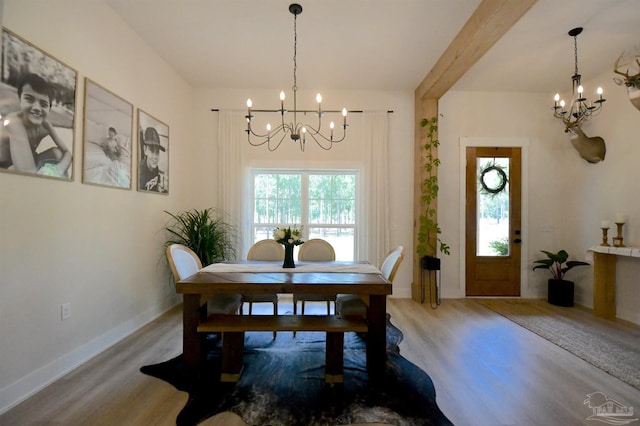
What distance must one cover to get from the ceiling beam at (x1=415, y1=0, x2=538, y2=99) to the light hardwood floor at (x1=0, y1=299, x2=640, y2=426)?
9.08ft

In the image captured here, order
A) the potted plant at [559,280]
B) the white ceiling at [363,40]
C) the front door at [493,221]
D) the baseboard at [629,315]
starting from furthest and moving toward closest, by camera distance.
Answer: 1. the front door at [493,221]
2. the potted plant at [559,280]
3. the baseboard at [629,315]
4. the white ceiling at [363,40]

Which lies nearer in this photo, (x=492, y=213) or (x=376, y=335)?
(x=376, y=335)

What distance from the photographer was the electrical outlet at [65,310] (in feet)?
6.60

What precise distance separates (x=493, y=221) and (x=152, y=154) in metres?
4.73

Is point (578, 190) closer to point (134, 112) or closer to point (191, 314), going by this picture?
point (191, 314)

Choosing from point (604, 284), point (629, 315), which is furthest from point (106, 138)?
point (629, 315)

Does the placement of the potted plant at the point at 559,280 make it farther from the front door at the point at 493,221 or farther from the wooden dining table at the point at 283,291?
the wooden dining table at the point at 283,291

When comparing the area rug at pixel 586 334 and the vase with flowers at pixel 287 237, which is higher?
the vase with flowers at pixel 287 237

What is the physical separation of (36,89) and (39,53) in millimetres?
254

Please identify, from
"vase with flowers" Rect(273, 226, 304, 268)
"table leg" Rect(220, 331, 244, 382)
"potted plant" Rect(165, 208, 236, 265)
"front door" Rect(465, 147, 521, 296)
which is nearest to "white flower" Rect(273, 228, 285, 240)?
"vase with flowers" Rect(273, 226, 304, 268)

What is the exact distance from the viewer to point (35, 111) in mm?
1806

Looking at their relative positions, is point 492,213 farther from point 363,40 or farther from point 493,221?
point 363,40

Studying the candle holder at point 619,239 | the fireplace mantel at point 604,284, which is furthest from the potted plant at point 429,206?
the candle holder at point 619,239

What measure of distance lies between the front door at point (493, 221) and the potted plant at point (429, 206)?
62cm
